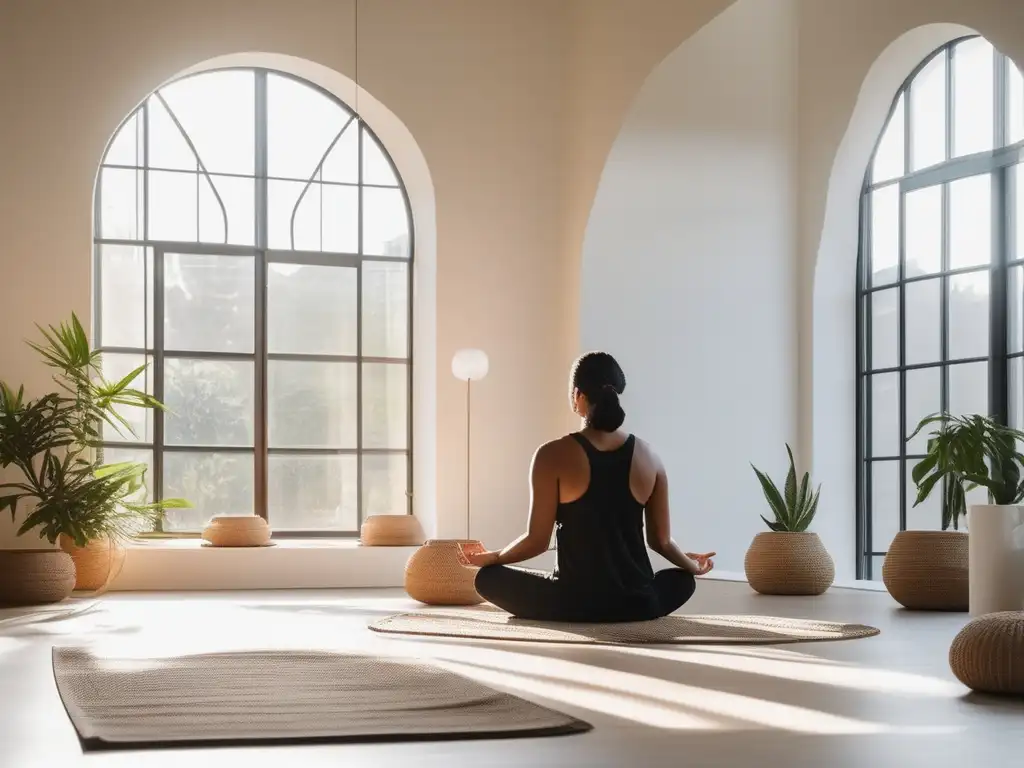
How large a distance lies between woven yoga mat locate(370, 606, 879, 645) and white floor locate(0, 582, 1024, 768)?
134 millimetres

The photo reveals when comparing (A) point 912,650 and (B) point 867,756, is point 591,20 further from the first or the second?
(B) point 867,756

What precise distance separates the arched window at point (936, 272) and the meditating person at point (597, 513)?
3568mm

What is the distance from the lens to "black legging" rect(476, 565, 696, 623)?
16.4 feet

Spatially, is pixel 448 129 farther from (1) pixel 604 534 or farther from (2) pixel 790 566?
(1) pixel 604 534

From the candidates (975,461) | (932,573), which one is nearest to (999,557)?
(975,461)

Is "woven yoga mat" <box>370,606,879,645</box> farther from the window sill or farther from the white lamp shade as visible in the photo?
the white lamp shade

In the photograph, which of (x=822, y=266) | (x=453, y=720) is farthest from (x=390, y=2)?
(x=453, y=720)

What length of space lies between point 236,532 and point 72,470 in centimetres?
109

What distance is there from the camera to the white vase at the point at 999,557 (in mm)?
5293

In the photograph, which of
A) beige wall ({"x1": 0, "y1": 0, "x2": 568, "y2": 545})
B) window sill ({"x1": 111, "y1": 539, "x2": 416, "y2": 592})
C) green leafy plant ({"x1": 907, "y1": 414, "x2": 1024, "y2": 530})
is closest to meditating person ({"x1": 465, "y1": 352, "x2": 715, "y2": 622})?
green leafy plant ({"x1": 907, "y1": 414, "x2": 1024, "y2": 530})

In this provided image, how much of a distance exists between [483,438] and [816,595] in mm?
2959

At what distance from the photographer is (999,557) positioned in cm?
533

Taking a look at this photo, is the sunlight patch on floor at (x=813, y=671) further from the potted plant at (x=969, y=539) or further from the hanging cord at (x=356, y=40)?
the hanging cord at (x=356, y=40)

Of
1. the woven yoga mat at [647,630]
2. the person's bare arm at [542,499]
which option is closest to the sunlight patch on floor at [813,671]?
the woven yoga mat at [647,630]
